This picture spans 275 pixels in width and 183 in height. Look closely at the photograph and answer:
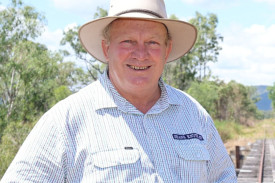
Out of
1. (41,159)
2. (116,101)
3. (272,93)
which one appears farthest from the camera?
(272,93)

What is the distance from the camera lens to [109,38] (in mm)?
2047

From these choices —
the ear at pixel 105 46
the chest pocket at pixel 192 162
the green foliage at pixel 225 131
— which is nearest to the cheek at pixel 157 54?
the ear at pixel 105 46

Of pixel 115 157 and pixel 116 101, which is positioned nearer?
pixel 115 157

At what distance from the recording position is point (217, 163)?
212 cm

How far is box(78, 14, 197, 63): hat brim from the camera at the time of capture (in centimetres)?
203

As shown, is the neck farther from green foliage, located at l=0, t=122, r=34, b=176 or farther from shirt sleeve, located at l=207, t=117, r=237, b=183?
green foliage, located at l=0, t=122, r=34, b=176

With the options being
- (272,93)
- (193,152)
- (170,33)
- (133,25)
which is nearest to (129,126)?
(193,152)

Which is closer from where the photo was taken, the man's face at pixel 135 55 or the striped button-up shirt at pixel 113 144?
the striped button-up shirt at pixel 113 144

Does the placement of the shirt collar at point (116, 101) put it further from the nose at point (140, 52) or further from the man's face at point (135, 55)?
the nose at point (140, 52)

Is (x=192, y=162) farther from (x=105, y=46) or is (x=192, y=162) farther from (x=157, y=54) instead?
(x=105, y=46)

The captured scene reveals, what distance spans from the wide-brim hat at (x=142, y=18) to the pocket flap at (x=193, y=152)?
1.87 ft

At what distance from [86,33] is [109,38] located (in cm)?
20

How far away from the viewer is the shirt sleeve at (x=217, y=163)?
6.90 ft

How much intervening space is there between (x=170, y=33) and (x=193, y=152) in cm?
62
